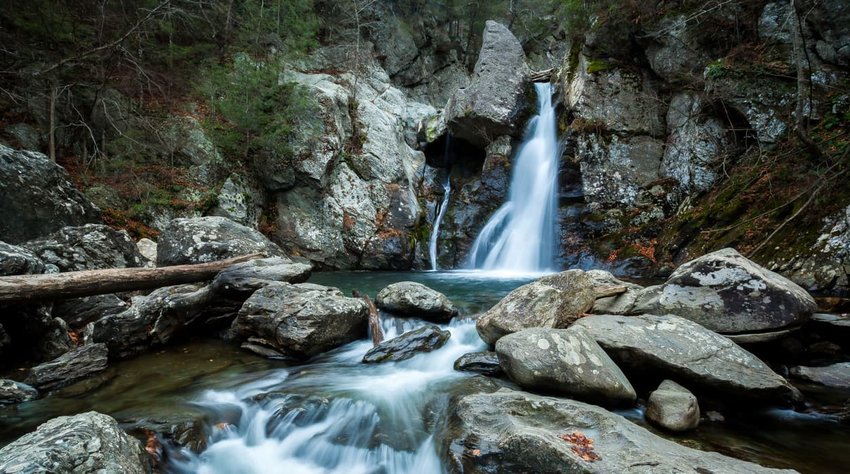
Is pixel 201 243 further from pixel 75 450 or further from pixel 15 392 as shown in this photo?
pixel 75 450

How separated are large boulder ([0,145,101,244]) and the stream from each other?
3.49m

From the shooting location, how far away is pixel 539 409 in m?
3.32

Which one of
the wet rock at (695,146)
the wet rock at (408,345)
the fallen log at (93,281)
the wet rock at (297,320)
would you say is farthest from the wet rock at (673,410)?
the wet rock at (695,146)

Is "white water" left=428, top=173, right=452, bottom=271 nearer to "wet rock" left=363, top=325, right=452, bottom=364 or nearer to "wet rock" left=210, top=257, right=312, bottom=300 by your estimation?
"wet rock" left=210, top=257, right=312, bottom=300

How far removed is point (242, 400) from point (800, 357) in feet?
22.2

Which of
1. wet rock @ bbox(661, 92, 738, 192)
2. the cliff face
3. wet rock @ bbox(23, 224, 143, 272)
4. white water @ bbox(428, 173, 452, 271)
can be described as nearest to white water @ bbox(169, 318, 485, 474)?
wet rock @ bbox(23, 224, 143, 272)

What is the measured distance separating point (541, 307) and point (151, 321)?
5399mm

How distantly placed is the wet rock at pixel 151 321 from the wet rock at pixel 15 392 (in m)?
1.04

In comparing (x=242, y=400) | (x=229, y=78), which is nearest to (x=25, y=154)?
(x=242, y=400)

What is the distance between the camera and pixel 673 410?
3.55 metres

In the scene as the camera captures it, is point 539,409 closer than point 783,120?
Yes

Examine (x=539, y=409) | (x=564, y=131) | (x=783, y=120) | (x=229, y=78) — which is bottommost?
(x=539, y=409)

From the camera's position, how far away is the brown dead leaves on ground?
2614 mm

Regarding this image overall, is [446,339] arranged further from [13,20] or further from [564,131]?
[13,20]
